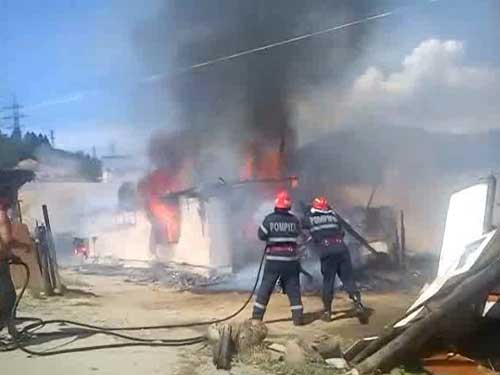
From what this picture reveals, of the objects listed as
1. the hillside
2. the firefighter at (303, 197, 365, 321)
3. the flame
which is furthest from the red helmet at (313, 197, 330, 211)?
the hillside

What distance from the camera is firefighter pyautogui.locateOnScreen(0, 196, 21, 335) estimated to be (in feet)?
23.1

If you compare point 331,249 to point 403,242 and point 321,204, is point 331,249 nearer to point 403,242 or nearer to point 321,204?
point 321,204

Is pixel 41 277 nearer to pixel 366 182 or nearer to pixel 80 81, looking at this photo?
pixel 80 81

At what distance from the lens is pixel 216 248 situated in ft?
27.8

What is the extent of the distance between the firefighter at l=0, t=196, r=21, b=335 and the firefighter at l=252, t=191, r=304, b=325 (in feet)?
8.41

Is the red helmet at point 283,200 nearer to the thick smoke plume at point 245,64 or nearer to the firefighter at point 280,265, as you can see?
the firefighter at point 280,265

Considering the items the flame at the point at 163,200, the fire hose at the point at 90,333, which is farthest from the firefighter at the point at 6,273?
the flame at the point at 163,200

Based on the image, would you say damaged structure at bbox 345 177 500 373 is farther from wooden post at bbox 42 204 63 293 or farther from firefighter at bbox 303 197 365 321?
wooden post at bbox 42 204 63 293

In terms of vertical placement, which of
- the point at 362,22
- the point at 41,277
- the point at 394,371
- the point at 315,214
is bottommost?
the point at 394,371

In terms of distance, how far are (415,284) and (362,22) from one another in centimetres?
331

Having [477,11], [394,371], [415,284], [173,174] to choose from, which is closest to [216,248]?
[173,174]

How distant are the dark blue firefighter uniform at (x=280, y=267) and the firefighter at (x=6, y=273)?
2564 mm

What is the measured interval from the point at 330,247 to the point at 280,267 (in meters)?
0.76

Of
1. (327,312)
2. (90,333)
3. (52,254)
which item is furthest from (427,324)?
(52,254)
